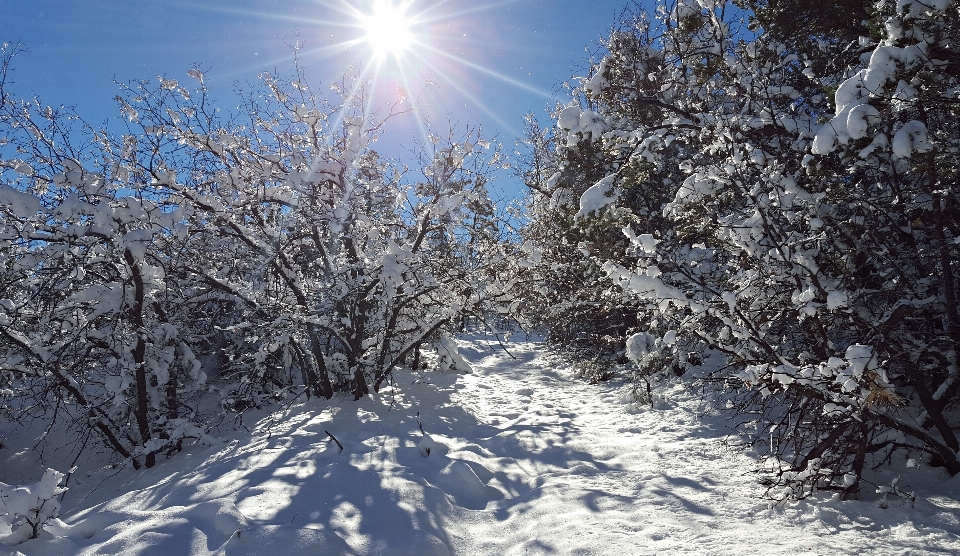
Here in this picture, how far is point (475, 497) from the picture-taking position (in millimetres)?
4754

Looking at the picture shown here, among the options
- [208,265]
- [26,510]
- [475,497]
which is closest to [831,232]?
[475,497]

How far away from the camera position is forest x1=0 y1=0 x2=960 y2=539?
3725 millimetres

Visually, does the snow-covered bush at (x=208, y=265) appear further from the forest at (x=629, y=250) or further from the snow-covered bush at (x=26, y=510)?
the snow-covered bush at (x=26, y=510)

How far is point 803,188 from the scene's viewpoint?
4359 mm

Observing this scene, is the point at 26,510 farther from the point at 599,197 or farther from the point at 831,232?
the point at 831,232

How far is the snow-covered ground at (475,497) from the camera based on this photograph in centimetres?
329

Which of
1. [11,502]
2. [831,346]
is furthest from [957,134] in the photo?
[11,502]

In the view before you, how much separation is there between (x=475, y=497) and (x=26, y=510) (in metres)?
3.37

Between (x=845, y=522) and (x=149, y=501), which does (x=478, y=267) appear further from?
(x=845, y=522)

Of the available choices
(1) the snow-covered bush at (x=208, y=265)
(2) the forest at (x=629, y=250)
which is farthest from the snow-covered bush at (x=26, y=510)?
(1) the snow-covered bush at (x=208, y=265)

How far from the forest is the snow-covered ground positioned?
391 millimetres

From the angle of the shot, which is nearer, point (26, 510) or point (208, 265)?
point (26, 510)

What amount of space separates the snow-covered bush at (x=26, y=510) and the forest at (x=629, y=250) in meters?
0.02

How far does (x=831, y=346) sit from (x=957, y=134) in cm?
206
